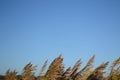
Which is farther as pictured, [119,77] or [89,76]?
[89,76]

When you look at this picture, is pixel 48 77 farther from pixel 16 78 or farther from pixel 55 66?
pixel 16 78

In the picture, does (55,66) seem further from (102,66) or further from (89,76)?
(102,66)

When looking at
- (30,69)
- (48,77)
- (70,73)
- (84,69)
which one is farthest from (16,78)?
(84,69)

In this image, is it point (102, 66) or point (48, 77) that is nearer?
point (48, 77)

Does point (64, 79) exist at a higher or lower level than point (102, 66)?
lower

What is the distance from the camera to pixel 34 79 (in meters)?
8.16

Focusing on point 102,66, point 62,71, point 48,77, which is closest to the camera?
point 48,77

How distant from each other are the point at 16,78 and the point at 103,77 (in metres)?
3.47

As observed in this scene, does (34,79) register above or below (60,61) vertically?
below

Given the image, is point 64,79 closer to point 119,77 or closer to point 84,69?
point 84,69

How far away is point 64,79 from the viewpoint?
7.90 metres

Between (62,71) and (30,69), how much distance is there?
1.35 metres

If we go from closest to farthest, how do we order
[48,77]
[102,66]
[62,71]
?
[48,77] → [62,71] → [102,66]

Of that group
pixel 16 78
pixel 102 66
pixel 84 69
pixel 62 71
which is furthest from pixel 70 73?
pixel 16 78
